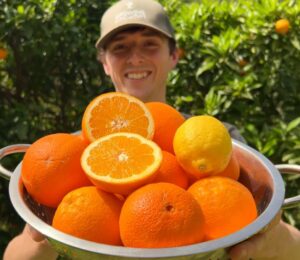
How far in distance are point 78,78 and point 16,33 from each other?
523 mm

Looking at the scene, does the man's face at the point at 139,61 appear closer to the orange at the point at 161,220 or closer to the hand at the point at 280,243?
the hand at the point at 280,243

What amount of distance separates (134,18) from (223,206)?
0.94 m

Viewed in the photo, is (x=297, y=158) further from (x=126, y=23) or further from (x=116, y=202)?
(x=116, y=202)

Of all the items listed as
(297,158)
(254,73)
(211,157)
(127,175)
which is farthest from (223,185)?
(254,73)

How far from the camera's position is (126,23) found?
1.49 m

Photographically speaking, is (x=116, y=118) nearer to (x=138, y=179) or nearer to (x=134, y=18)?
(x=138, y=179)

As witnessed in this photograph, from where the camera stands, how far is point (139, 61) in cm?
159

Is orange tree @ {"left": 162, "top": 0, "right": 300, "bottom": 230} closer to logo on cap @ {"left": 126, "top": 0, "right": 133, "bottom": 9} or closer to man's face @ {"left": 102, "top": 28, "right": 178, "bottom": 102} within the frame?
man's face @ {"left": 102, "top": 28, "right": 178, "bottom": 102}

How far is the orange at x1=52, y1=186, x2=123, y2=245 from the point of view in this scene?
2.33ft

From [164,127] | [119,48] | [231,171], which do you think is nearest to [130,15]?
[119,48]

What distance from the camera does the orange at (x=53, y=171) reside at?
0.80 m

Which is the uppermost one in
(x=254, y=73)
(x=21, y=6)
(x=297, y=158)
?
(x=21, y=6)

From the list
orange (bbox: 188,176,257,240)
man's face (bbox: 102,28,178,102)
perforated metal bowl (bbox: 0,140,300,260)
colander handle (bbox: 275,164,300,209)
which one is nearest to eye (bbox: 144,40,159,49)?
man's face (bbox: 102,28,178,102)

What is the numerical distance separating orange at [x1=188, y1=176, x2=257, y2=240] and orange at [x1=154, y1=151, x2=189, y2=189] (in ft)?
0.15
